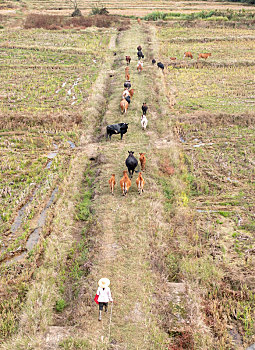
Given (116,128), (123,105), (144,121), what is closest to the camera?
(116,128)

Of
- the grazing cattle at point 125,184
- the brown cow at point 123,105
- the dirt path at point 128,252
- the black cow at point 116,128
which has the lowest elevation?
the dirt path at point 128,252

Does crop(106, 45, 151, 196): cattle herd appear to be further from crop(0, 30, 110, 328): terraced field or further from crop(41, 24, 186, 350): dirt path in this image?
crop(0, 30, 110, 328): terraced field

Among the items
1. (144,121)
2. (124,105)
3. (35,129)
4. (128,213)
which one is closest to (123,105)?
(124,105)

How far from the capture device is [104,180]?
13.8 metres

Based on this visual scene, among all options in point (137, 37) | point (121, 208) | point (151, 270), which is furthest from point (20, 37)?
point (151, 270)

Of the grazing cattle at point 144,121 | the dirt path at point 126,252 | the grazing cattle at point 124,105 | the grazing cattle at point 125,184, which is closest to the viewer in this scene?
the dirt path at point 126,252

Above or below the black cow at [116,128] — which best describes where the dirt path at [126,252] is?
below

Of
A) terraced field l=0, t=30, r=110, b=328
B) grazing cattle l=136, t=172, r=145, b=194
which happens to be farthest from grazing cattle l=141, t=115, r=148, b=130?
grazing cattle l=136, t=172, r=145, b=194

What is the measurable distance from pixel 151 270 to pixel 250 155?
8797 mm

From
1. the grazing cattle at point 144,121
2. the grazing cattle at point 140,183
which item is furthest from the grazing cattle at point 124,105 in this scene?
the grazing cattle at point 140,183

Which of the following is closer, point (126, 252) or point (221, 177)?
point (126, 252)

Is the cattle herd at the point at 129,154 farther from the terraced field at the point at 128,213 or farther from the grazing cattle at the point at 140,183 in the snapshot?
the terraced field at the point at 128,213

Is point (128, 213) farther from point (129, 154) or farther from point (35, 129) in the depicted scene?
point (35, 129)

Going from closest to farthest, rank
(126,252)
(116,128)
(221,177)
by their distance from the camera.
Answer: (126,252), (221,177), (116,128)
